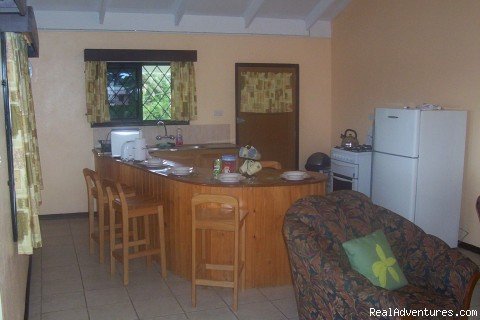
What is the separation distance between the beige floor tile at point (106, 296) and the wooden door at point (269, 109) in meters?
3.54

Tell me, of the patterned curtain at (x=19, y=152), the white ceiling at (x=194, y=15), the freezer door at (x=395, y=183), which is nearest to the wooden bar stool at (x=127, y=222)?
the patterned curtain at (x=19, y=152)

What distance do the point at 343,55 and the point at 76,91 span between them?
3779 millimetres

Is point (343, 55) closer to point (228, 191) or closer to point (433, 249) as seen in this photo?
point (228, 191)

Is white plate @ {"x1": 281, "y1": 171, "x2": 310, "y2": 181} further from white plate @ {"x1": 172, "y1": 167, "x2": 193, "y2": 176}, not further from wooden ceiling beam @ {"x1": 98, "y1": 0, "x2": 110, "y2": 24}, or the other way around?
wooden ceiling beam @ {"x1": 98, "y1": 0, "x2": 110, "y2": 24}

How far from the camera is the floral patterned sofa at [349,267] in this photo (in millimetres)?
2418

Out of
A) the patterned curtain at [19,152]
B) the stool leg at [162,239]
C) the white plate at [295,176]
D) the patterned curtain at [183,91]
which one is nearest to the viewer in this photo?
the patterned curtain at [19,152]

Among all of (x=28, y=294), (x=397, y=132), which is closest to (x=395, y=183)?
(x=397, y=132)

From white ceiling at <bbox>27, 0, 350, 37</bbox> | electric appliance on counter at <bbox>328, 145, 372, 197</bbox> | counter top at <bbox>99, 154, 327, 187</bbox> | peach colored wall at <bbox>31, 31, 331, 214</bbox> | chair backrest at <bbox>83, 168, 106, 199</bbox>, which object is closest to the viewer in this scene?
counter top at <bbox>99, 154, 327, 187</bbox>

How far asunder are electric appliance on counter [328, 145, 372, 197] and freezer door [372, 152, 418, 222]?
28 cm

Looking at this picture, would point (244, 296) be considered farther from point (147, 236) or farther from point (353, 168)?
point (353, 168)

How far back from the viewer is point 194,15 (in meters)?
6.64

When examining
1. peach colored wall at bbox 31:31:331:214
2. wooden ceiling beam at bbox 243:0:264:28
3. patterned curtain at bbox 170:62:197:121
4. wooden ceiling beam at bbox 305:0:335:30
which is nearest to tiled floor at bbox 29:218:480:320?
peach colored wall at bbox 31:31:331:214

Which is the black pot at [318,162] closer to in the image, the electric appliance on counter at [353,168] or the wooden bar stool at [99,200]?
the electric appliance on counter at [353,168]

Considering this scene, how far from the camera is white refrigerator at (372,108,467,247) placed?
4.79 meters
